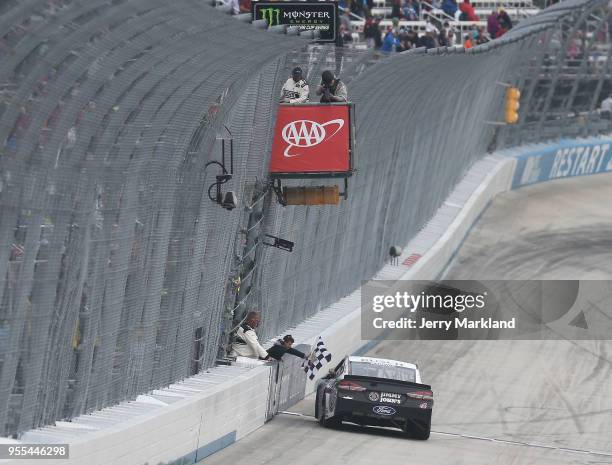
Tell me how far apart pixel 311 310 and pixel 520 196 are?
59.8 ft

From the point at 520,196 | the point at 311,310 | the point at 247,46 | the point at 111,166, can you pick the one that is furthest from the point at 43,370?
the point at 520,196

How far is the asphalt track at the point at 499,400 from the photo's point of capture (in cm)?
1752

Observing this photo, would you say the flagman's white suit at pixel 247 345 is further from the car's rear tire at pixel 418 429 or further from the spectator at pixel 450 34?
the spectator at pixel 450 34

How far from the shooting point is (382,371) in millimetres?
19047

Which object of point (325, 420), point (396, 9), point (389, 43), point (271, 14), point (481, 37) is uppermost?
point (396, 9)

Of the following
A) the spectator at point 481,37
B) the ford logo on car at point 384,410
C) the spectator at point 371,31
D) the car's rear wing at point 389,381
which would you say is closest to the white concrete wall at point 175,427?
the car's rear wing at point 389,381

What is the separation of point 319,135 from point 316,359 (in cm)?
418

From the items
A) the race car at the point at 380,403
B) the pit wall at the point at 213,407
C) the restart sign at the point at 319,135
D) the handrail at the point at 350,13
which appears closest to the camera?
the pit wall at the point at 213,407

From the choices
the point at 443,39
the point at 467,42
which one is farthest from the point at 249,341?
the point at 467,42

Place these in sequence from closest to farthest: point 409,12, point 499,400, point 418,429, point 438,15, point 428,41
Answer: point 418,429, point 499,400, point 428,41, point 409,12, point 438,15

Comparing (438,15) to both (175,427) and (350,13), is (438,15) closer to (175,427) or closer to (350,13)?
(350,13)

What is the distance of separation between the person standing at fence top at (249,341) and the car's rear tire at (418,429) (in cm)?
184

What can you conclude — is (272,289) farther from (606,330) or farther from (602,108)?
(602,108)

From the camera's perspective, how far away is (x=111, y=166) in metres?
13.0
